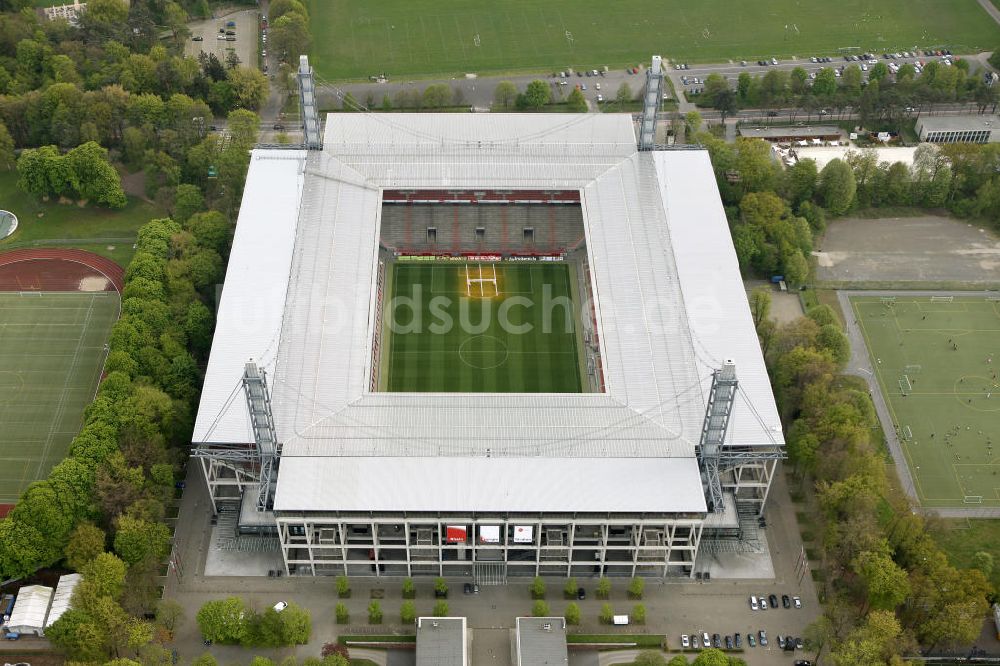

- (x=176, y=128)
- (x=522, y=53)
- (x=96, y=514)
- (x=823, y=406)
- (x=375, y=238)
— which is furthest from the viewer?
(x=522, y=53)

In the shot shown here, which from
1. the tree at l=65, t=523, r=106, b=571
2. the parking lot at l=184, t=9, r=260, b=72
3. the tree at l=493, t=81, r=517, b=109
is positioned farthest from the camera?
the parking lot at l=184, t=9, r=260, b=72

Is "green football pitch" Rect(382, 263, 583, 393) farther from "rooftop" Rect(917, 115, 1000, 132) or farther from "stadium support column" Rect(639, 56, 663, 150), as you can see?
"rooftop" Rect(917, 115, 1000, 132)

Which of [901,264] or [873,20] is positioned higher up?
[873,20]

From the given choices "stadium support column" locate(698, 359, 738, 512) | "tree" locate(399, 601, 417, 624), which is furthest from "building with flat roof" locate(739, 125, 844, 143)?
"tree" locate(399, 601, 417, 624)

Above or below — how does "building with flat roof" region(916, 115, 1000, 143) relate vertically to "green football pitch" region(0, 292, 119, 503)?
above

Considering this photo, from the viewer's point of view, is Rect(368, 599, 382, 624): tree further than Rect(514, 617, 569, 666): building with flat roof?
Yes

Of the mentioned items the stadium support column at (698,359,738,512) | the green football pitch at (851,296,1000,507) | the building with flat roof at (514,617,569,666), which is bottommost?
the building with flat roof at (514,617,569,666)

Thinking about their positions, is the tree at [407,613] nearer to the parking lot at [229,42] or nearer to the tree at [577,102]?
the tree at [577,102]

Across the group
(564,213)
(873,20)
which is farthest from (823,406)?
(873,20)

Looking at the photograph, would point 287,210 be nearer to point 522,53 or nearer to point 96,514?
point 96,514
